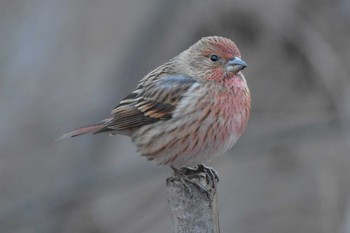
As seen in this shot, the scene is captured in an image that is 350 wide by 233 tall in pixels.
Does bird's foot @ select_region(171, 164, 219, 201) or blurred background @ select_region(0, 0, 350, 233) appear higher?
blurred background @ select_region(0, 0, 350, 233)

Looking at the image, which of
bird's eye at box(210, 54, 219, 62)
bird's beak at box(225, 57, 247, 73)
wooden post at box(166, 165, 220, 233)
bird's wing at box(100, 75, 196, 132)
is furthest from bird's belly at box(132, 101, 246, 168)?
wooden post at box(166, 165, 220, 233)

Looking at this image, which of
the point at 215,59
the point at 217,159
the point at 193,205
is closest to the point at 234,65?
the point at 215,59

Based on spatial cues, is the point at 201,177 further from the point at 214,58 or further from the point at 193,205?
the point at 214,58

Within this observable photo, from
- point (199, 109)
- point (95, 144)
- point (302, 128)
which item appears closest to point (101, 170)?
point (95, 144)

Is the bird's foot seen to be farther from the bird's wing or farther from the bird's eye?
the bird's eye

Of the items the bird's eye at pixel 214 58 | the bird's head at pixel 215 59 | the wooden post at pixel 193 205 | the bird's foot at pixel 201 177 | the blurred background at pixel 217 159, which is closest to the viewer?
the wooden post at pixel 193 205

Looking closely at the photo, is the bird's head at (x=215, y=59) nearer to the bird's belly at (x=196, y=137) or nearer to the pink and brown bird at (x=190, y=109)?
the pink and brown bird at (x=190, y=109)

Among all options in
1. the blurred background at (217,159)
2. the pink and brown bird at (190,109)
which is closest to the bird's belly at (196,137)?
the pink and brown bird at (190,109)
